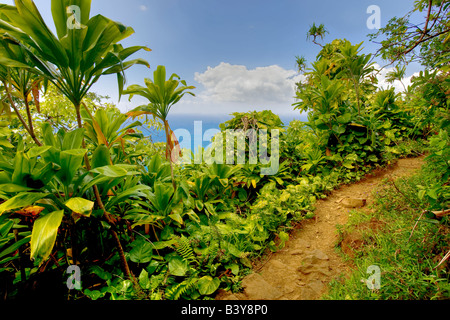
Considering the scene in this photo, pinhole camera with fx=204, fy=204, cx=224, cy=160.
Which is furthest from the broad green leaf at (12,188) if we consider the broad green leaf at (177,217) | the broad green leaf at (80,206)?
the broad green leaf at (177,217)

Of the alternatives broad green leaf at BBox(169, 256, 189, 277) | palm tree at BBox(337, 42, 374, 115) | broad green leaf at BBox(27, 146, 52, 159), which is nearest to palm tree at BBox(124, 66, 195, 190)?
→ broad green leaf at BBox(27, 146, 52, 159)

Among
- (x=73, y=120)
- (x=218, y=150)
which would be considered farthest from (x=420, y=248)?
(x=73, y=120)

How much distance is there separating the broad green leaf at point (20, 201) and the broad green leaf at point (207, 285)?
113 centimetres

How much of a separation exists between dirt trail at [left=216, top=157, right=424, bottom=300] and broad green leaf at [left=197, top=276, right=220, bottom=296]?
82mm

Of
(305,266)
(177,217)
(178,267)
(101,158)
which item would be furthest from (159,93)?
(305,266)

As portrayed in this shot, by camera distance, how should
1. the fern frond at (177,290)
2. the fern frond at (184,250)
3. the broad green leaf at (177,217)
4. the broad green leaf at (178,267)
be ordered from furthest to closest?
the broad green leaf at (177,217) → the fern frond at (184,250) → the broad green leaf at (178,267) → the fern frond at (177,290)

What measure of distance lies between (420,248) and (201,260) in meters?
1.53

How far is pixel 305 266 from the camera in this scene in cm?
173

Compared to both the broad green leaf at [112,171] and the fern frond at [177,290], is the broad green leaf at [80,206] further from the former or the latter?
the fern frond at [177,290]

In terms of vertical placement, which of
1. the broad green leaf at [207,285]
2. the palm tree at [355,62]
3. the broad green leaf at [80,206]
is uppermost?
the palm tree at [355,62]

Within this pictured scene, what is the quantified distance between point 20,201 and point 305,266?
199cm

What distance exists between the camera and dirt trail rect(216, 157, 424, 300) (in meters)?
1.48

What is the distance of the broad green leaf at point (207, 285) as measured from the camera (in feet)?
4.68
